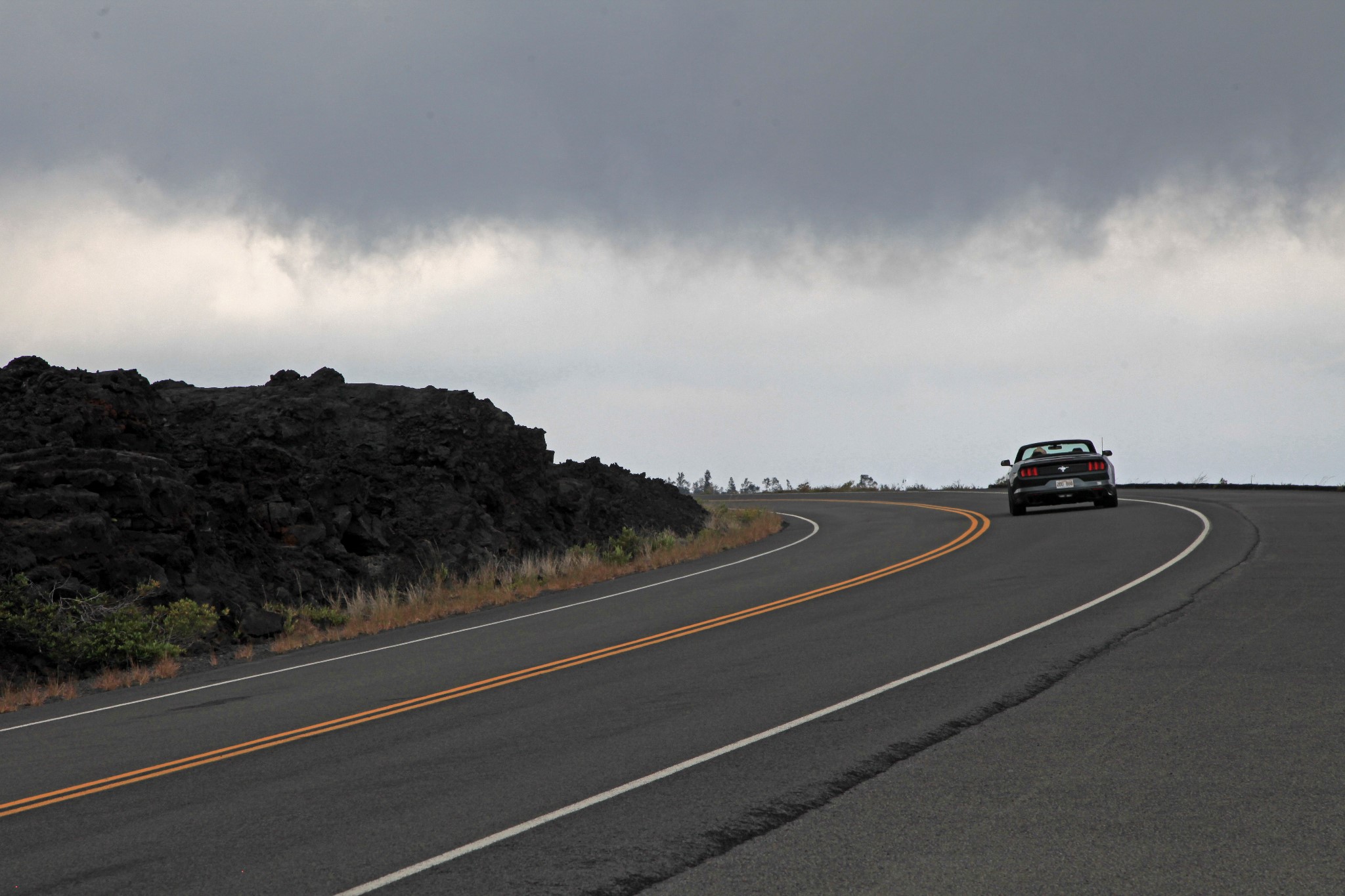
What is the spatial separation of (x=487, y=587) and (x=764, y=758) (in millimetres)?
14908

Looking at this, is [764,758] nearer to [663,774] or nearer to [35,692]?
[663,774]

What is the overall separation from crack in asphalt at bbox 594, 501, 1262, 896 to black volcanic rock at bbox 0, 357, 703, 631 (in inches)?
501

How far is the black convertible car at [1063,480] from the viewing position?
1027 inches

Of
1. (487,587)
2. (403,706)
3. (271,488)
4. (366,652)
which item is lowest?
(366,652)

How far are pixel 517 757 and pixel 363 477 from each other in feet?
58.6

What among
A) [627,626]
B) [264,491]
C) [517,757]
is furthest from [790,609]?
[264,491]

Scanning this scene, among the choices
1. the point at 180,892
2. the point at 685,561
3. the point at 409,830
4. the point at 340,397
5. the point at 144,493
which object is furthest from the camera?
the point at 340,397

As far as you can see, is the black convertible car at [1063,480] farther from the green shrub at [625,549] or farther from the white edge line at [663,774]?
the white edge line at [663,774]

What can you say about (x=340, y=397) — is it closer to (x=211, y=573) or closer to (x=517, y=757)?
(x=211, y=573)

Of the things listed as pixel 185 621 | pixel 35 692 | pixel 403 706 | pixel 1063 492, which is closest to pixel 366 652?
pixel 185 621

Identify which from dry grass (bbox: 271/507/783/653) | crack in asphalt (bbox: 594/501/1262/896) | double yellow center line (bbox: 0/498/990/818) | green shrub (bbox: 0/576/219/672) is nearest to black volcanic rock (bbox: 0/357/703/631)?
green shrub (bbox: 0/576/219/672)

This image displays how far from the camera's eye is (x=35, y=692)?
13.1 meters

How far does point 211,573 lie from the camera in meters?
18.2

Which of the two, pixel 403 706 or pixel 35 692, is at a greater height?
pixel 403 706
